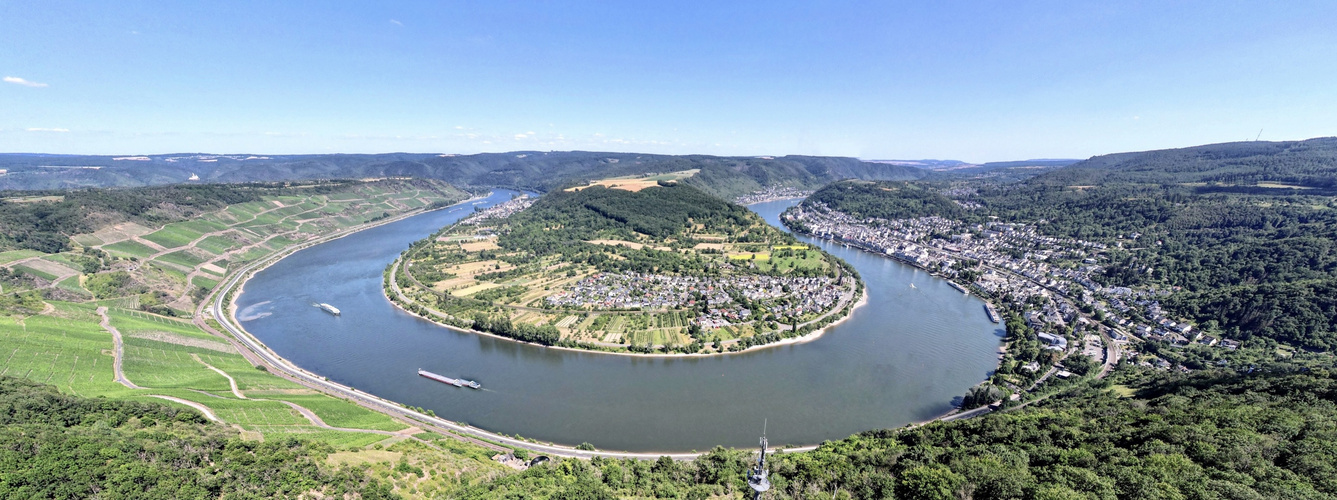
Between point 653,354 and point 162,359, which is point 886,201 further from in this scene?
point 162,359

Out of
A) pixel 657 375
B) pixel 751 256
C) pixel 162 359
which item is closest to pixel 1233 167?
pixel 751 256

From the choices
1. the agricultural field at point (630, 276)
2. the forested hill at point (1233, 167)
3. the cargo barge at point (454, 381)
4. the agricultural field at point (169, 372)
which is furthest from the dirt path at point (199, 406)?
the forested hill at point (1233, 167)

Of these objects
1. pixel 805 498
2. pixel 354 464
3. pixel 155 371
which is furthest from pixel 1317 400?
pixel 155 371

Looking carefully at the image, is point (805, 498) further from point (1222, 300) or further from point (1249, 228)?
point (1249, 228)

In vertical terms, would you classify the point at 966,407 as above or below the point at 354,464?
below

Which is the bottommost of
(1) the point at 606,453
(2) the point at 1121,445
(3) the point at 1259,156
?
(1) the point at 606,453

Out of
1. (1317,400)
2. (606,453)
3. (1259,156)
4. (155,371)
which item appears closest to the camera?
(1317,400)

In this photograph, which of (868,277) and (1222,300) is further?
(868,277)
